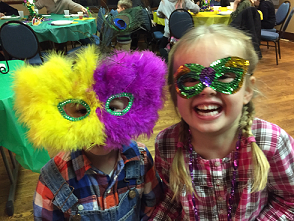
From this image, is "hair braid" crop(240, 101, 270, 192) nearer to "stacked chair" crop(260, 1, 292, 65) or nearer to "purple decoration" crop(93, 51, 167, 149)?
"purple decoration" crop(93, 51, 167, 149)

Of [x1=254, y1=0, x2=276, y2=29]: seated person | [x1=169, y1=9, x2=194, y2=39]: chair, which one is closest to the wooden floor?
[x1=254, y1=0, x2=276, y2=29]: seated person

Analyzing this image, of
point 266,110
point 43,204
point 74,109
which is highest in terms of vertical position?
point 74,109

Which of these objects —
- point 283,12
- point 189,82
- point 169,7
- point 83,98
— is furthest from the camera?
point 283,12

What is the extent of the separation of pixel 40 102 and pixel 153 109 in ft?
1.18

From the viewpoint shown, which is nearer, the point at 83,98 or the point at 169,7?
the point at 83,98

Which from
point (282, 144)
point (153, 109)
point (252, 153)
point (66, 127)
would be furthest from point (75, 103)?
point (282, 144)

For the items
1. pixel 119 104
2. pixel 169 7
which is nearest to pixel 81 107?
pixel 119 104

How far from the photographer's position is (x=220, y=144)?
894 millimetres

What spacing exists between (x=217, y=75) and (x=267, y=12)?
456 cm

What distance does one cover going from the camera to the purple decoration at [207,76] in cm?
74

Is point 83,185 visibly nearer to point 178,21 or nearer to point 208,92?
point 208,92

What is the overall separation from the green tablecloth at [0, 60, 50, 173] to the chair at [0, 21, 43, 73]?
143 cm

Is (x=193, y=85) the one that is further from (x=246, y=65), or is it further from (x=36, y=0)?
(x=36, y=0)

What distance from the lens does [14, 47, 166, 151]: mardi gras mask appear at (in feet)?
2.27
